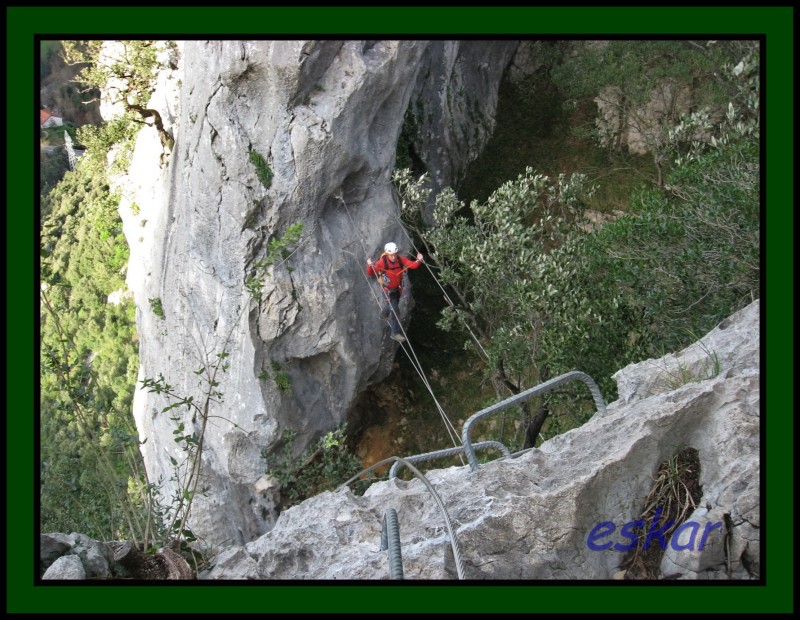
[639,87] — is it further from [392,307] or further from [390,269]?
[392,307]

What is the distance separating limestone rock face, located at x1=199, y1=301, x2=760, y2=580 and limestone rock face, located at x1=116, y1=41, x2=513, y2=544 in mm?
7633

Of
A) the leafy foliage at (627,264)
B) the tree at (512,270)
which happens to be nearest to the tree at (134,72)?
the tree at (512,270)

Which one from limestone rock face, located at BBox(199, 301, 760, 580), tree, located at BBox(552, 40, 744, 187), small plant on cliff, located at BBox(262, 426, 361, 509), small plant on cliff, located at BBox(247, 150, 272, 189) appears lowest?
small plant on cliff, located at BBox(262, 426, 361, 509)

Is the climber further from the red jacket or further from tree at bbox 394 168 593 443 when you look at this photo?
tree at bbox 394 168 593 443

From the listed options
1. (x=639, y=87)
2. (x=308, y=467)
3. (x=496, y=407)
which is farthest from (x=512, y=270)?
(x=639, y=87)

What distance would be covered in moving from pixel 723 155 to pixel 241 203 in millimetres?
9152

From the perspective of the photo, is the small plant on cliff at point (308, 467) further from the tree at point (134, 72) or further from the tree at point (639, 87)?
the tree at point (639, 87)

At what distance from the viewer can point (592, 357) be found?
11.7m

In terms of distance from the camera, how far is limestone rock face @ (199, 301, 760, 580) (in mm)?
5336

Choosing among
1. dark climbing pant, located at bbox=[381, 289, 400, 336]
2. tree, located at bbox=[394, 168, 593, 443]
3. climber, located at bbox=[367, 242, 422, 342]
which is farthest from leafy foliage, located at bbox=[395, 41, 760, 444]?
dark climbing pant, located at bbox=[381, 289, 400, 336]

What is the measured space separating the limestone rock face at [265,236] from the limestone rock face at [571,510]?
7.63 metres

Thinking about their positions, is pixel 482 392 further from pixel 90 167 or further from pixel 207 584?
pixel 207 584

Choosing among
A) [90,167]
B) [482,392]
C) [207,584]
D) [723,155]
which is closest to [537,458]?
[207,584]

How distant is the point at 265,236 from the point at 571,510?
1075 cm
